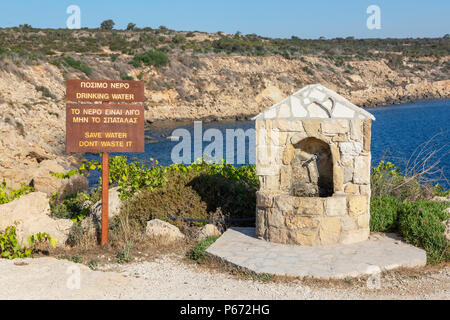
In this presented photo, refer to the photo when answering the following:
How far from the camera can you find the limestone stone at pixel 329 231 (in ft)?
26.0

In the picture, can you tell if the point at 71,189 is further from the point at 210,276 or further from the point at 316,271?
the point at 316,271

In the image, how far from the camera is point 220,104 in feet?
163

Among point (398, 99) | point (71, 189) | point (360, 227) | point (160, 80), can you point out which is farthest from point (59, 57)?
point (398, 99)

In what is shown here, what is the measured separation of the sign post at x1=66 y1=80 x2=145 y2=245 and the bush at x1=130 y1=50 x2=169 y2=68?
40.2 metres

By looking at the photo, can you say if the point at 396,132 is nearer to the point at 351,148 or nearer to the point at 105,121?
the point at 351,148

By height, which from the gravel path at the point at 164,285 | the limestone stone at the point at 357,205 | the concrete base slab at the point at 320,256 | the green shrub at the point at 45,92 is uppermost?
the green shrub at the point at 45,92

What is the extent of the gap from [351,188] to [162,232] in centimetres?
332

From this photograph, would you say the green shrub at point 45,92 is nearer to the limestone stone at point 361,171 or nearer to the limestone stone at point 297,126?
the limestone stone at point 297,126

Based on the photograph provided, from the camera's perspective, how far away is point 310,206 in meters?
7.88

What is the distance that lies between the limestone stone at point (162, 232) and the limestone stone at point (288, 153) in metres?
2.31

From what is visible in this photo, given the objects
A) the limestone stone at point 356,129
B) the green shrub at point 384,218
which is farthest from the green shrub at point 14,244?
the green shrub at point 384,218

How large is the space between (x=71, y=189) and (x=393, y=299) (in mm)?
11397

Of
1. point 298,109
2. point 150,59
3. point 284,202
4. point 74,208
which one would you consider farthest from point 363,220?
point 150,59

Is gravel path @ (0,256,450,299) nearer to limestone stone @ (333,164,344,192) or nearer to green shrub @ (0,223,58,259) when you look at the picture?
green shrub @ (0,223,58,259)
